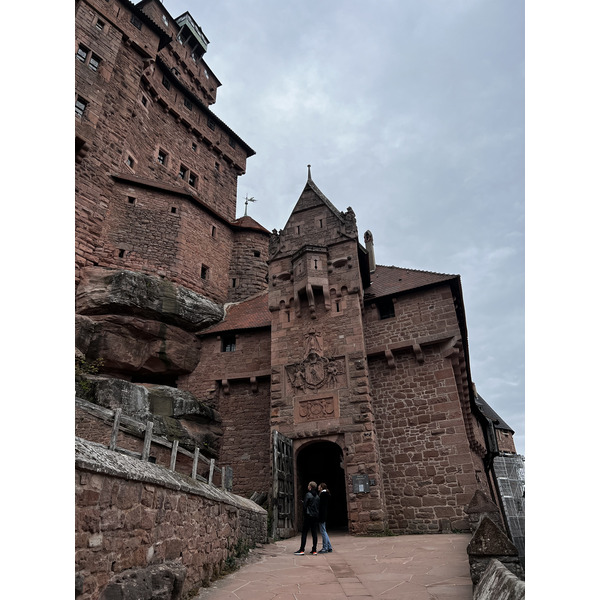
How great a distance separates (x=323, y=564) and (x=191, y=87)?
3620 centimetres

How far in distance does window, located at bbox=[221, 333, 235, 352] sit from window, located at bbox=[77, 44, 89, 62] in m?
15.4

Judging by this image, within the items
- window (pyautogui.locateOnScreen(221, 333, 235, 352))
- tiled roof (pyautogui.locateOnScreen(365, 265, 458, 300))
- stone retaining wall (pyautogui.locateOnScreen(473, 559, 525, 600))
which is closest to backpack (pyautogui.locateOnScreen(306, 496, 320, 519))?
stone retaining wall (pyautogui.locateOnScreen(473, 559, 525, 600))

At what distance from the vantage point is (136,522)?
4160 mm

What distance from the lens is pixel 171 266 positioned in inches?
818

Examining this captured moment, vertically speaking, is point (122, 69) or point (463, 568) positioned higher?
point (122, 69)

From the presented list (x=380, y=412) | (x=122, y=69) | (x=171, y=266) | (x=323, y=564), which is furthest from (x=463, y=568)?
(x=122, y=69)

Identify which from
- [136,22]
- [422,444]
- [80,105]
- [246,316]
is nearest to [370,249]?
[246,316]

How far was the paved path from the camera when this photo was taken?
499 centimetres

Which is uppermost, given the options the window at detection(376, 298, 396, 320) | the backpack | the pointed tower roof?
the pointed tower roof

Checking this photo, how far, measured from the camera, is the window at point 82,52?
20750 millimetres

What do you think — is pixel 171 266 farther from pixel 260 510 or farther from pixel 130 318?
pixel 260 510

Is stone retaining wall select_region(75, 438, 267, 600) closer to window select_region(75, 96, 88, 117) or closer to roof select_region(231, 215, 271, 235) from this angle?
window select_region(75, 96, 88, 117)

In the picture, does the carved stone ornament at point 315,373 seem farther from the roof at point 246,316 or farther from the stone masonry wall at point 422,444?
the roof at point 246,316

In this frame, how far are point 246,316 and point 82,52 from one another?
50.5ft
